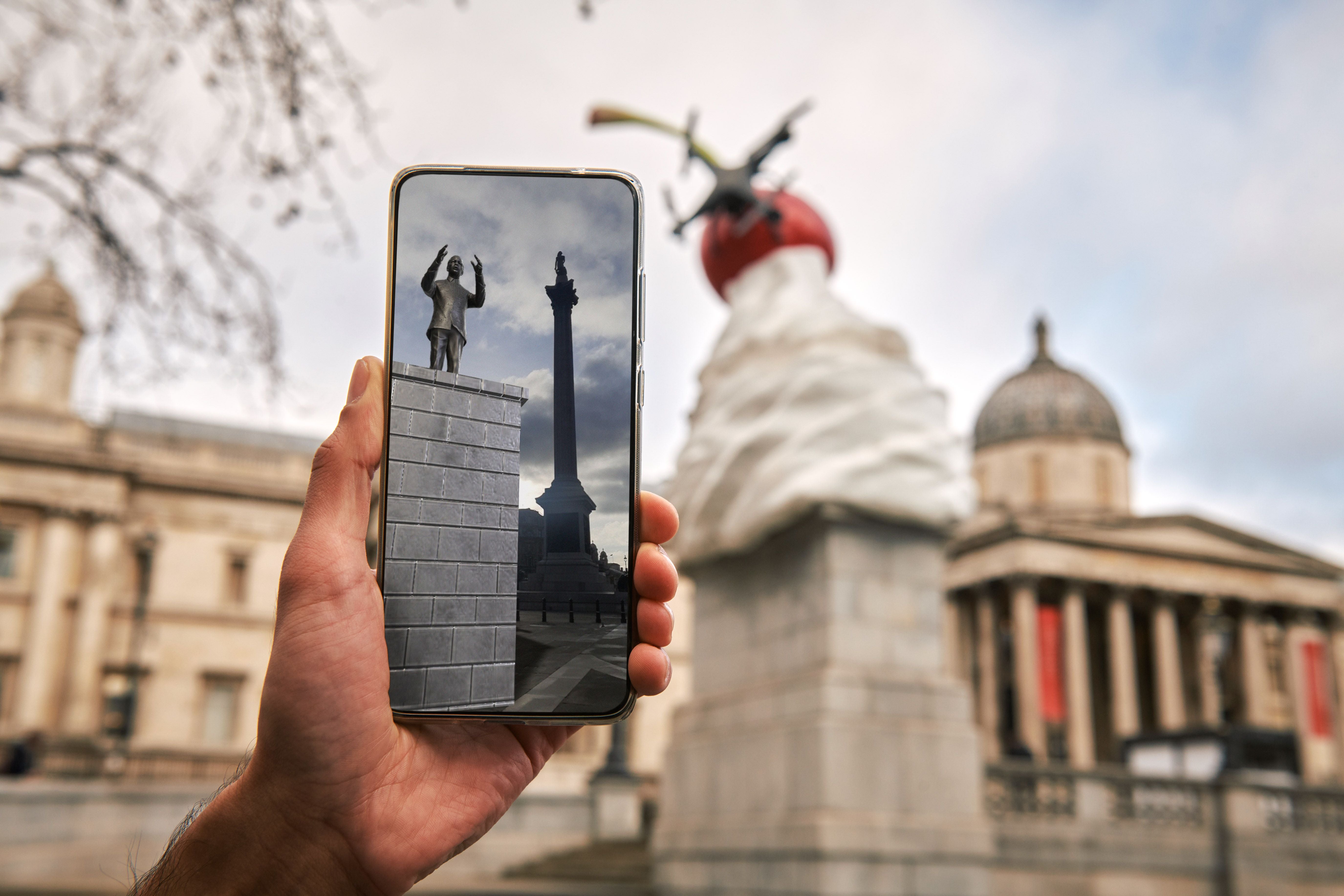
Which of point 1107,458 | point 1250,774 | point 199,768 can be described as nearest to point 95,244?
point 1250,774

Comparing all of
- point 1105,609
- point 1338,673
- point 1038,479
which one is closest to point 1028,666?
point 1105,609

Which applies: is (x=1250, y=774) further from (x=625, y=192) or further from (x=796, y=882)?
(x=625, y=192)

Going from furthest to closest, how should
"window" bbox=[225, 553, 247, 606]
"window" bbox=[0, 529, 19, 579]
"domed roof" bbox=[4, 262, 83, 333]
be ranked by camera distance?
"window" bbox=[225, 553, 247, 606] < "window" bbox=[0, 529, 19, 579] < "domed roof" bbox=[4, 262, 83, 333]

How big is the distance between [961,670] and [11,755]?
47552 mm

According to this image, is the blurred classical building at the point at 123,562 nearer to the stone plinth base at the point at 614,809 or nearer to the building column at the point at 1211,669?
the stone plinth base at the point at 614,809

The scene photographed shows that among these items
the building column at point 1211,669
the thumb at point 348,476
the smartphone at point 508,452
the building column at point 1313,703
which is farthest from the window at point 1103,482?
the thumb at point 348,476

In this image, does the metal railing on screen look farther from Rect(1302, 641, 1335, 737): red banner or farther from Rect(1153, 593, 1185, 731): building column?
Rect(1153, 593, 1185, 731): building column

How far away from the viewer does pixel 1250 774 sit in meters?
22.4

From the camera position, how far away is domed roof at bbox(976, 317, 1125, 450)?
6625 cm

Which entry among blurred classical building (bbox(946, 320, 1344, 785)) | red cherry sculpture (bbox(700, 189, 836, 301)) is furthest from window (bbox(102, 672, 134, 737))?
blurred classical building (bbox(946, 320, 1344, 785))

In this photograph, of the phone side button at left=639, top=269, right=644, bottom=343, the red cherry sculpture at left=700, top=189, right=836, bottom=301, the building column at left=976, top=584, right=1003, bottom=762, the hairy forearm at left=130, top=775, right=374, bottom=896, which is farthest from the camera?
the building column at left=976, top=584, right=1003, bottom=762

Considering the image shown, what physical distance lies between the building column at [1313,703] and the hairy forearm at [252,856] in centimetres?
4992

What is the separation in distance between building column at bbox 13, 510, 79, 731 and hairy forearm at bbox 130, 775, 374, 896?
163ft

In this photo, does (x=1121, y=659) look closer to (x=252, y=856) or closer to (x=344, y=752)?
(x=344, y=752)
